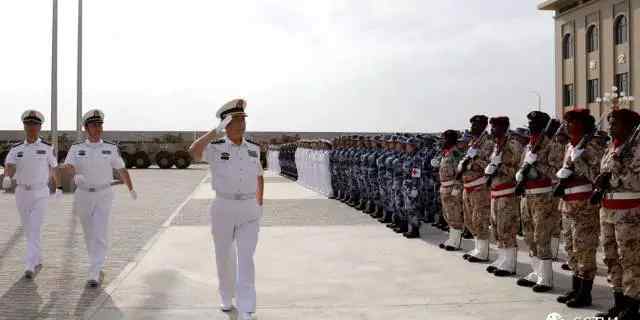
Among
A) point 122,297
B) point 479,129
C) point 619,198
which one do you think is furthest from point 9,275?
point 619,198

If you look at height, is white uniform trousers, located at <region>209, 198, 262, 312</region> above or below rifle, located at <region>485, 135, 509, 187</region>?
below

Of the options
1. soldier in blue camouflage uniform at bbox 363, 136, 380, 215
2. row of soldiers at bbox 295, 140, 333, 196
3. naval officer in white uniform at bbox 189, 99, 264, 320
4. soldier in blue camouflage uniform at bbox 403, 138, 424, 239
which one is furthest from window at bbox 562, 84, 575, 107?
naval officer in white uniform at bbox 189, 99, 264, 320

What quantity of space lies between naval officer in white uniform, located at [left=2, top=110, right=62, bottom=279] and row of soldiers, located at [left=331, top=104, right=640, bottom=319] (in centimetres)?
497

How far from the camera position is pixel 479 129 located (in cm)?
937

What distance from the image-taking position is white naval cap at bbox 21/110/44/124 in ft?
28.4

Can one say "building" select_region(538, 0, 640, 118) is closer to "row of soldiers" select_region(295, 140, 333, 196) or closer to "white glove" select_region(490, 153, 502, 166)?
"row of soldiers" select_region(295, 140, 333, 196)

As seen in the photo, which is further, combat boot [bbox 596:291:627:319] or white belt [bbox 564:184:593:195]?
white belt [bbox 564:184:593:195]

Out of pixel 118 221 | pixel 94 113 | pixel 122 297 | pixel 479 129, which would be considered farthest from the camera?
pixel 118 221

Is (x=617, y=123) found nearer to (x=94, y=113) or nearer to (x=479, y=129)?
(x=479, y=129)

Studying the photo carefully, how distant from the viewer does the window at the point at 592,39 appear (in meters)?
51.0

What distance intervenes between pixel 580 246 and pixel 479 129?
2870 mm

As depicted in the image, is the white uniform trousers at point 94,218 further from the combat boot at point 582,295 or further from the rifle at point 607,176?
the rifle at point 607,176

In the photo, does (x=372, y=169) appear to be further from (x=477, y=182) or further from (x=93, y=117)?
(x=93, y=117)

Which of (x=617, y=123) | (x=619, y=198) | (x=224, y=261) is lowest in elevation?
(x=224, y=261)
